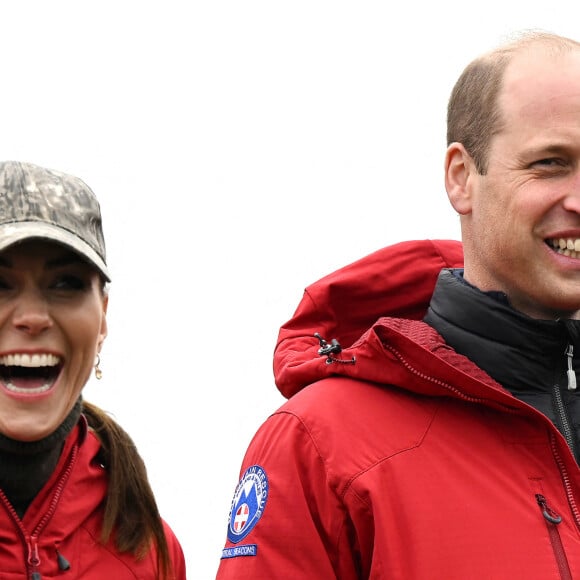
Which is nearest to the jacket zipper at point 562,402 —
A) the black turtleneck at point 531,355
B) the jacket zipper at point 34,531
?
the black turtleneck at point 531,355

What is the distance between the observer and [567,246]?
2.29 metres

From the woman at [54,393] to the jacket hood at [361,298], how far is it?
531mm

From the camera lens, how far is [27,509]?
2.64 m

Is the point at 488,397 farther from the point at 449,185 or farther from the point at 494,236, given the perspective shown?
the point at 449,185

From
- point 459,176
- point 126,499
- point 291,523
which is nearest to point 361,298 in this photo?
point 459,176

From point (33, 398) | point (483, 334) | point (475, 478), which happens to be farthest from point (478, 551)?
point (33, 398)

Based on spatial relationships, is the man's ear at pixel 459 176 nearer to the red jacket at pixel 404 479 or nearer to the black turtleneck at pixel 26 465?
the red jacket at pixel 404 479

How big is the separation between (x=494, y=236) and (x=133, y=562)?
1275 millimetres

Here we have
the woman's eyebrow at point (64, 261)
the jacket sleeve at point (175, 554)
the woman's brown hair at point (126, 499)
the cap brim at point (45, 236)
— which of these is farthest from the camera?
the jacket sleeve at point (175, 554)

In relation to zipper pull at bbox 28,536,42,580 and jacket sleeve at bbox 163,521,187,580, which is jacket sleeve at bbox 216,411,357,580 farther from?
jacket sleeve at bbox 163,521,187,580

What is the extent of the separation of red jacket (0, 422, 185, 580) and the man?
0.52 metres

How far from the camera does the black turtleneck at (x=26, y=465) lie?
8.48 feet

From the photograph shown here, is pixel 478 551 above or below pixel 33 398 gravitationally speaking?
below

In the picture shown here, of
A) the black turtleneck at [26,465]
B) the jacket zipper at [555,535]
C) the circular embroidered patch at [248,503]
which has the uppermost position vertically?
the black turtleneck at [26,465]
